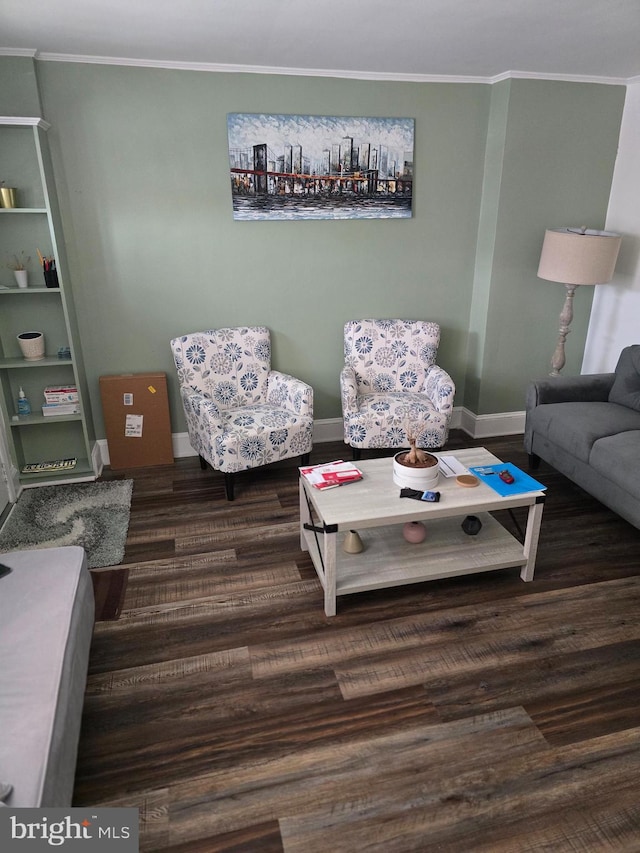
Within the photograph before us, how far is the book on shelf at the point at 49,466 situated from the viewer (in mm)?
3633

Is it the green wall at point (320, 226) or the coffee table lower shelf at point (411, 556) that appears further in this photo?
the green wall at point (320, 226)

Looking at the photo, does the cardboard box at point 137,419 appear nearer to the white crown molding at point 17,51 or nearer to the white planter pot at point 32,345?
the white planter pot at point 32,345

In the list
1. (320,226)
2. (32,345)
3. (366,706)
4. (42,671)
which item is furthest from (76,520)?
(320,226)

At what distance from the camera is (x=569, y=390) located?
142 inches

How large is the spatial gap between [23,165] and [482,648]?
341 cm

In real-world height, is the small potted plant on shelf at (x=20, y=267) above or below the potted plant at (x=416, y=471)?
above

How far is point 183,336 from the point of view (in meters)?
3.73

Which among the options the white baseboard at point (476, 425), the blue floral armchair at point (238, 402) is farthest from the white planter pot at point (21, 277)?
the white baseboard at point (476, 425)

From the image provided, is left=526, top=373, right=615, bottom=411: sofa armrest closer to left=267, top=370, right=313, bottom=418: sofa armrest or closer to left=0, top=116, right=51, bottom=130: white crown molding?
left=267, top=370, right=313, bottom=418: sofa armrest

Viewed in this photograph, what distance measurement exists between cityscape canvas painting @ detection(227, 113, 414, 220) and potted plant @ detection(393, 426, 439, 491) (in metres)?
1.98

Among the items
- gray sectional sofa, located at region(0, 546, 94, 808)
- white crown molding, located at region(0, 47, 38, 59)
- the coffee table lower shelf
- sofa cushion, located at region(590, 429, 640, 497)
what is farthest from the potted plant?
white crown molding, located at region(0, 47, 38, 59)

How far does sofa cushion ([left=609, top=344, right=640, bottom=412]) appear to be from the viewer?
11.4 feet

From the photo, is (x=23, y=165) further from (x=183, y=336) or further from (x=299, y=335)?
(x=299, y=335)

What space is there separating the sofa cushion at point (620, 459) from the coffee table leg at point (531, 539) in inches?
21.0
